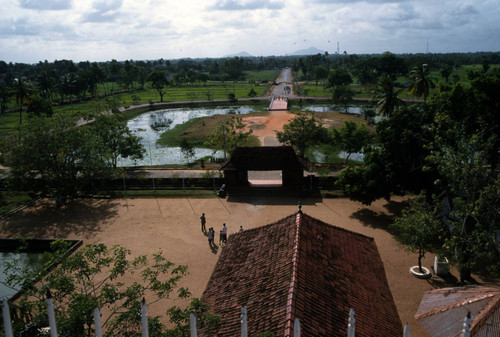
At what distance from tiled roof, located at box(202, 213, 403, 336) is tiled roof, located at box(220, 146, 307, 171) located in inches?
521

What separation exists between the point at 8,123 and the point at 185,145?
3995 cm

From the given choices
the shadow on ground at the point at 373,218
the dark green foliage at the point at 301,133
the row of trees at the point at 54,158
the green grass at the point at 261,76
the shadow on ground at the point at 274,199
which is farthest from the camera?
the green grass at the point at 261,76

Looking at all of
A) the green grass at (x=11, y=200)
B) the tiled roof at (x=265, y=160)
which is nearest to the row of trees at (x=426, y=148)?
the tiled roof at (x=265, y=160)

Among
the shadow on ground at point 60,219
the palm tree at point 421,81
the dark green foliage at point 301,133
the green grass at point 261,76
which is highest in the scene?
the green grass at point 261,76

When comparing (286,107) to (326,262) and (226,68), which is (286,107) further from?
(226,68)

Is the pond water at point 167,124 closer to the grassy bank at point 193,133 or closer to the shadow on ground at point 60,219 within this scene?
the grassy bank at point 193,133

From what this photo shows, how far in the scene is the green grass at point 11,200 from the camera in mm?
26594

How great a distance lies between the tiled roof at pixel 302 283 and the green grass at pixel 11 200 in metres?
20.0

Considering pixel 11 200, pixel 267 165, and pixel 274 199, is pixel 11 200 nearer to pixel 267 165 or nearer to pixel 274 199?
pixel 267 165

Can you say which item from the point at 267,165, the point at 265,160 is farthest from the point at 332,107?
the point at 267,165

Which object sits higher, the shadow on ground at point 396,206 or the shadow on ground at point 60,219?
the shadow on ground at point 396,206

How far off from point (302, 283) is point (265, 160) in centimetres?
1777

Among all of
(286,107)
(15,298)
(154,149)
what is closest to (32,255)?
(15,298)

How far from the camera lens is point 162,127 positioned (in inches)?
2320
